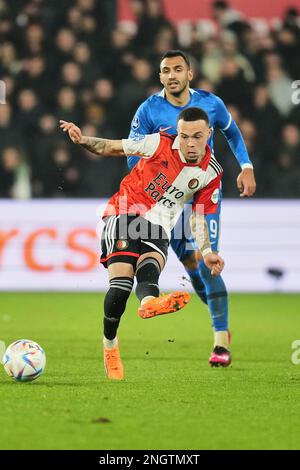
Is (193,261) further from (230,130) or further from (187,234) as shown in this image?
(230,130)

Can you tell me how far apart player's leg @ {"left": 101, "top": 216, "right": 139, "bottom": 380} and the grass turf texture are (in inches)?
5.0

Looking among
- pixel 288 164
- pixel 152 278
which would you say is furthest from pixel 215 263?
pixel 288 164

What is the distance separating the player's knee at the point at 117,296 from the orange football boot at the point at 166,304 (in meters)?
0.42

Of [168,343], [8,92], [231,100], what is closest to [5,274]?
[8,92]

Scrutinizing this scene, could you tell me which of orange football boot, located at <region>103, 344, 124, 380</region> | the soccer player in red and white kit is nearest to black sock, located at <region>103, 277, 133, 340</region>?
the soccer player in red and white kit

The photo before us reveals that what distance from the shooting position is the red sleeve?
7031 mm

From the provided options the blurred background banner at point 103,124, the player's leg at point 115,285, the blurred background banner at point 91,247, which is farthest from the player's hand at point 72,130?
the blurred background banner at point 91,247

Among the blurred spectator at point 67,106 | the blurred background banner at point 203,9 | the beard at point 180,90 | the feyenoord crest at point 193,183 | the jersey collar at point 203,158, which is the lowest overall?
the feyenoord crest at point 193,183

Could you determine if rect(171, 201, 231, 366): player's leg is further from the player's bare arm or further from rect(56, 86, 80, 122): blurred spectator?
rect(56, 86, 80, 122): blurred spectator

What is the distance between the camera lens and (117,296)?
21.7 ft

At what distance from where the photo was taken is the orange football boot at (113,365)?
668 cm

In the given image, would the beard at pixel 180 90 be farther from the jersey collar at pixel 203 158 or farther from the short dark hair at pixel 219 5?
the short dark hair at pixel 219 5

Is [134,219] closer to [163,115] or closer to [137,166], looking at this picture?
[137,166]

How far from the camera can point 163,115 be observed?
7.51m
